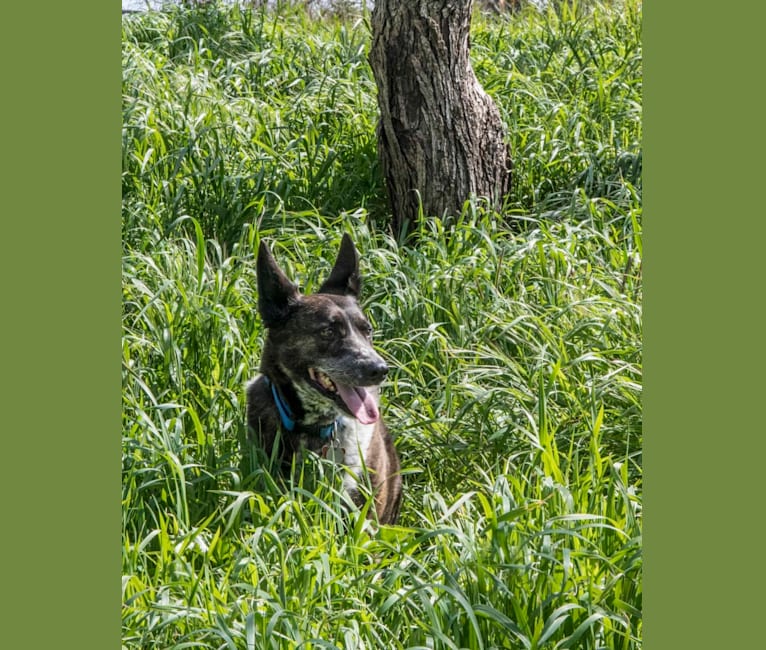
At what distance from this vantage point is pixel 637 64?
26.3 ft

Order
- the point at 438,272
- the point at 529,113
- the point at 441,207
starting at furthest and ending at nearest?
the point at 529,113 → the point at 441,207 → the point at 438,272

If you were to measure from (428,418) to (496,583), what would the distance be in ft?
5.43

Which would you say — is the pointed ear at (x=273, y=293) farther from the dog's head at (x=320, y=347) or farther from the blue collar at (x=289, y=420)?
the blue collar at (x=289, y=420)

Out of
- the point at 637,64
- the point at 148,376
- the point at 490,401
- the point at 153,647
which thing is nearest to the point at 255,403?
the point at 148,376

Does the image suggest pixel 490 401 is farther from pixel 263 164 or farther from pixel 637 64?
pixel 637 64

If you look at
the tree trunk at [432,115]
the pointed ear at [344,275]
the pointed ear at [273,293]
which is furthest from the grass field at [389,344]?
the pointed ear at [344,275]

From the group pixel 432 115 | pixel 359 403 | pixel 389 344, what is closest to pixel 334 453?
pixel 359 403

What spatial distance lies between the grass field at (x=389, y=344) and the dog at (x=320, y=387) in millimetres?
125

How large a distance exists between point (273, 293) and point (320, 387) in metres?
0.43

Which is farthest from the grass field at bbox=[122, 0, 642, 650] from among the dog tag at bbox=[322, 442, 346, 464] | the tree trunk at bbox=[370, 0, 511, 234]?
the tree trunk at bbox=[370, 0, 511, 234]

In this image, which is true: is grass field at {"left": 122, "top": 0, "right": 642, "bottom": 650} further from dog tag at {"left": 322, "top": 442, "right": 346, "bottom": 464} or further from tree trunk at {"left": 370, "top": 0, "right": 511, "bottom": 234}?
tree trunk at {"left": 370, "top": 0, "right": 511, "bottom": 234}

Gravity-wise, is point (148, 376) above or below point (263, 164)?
below

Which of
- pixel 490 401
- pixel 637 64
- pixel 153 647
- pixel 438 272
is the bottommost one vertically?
pixel 153 647

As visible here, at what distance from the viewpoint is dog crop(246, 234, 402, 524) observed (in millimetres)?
4574
